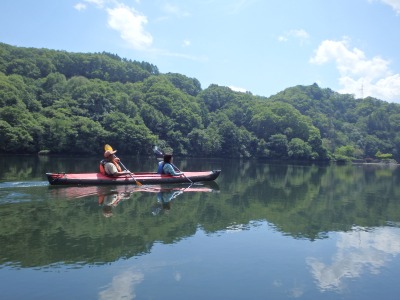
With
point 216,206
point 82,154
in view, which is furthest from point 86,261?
point 82,154

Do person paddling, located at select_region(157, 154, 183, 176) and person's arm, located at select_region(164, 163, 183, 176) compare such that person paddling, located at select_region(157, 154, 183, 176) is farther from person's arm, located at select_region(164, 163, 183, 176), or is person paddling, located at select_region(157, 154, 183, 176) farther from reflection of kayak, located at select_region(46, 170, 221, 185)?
reflection of kayak, located at select_region(46, 170, 221, 185)

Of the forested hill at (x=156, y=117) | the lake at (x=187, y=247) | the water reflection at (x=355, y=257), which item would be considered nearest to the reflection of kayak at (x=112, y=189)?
the lake at (x=187, y=247)

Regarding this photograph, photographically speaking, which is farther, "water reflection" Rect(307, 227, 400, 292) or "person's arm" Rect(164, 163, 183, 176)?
"person's arm" Rect(164, 163, 183, 176)

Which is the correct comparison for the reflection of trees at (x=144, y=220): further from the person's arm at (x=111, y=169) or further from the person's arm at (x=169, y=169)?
the person's arm at (x=169, y=169)

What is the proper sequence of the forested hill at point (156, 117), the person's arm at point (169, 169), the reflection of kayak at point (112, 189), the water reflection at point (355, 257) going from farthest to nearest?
the forested hill at point (156, 117), the person's arm at point (169, 169), the reflection of kayak at point (112, 189), the water reflection at point (355, 257)

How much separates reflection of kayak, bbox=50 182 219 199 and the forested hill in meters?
33.7

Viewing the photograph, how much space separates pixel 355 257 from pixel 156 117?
68197 mm

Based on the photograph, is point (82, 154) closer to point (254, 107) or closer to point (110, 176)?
point (110, 176)

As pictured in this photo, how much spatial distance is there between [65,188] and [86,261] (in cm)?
1155

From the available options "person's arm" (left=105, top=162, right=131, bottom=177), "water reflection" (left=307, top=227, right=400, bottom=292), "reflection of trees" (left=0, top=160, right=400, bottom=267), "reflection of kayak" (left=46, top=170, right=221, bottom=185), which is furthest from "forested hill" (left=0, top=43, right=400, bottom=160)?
"water reflection" (left=307, top=227, right=400, bottom=292)

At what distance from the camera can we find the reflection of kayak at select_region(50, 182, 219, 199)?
60.8 ft

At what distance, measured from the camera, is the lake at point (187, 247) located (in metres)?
8.27

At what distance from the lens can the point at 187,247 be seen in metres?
11.1

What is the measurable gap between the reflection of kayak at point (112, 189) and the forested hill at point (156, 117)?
33.7 metres
